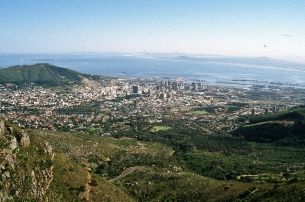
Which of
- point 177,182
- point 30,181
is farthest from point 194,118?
point 30,181

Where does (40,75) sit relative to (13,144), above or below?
below

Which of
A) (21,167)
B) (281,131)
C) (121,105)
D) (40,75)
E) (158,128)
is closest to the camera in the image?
(21,167)

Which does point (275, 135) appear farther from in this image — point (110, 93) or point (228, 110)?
point (110, 93)

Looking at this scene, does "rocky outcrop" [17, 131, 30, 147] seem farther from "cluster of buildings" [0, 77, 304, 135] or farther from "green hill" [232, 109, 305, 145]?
"green hill" [232, 109, 305, 145]

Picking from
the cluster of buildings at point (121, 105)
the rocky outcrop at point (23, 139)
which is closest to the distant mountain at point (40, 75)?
the cluster of buildings at point (121, 105)

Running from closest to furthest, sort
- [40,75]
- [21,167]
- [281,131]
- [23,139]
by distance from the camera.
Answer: [21,167] < [23,139] < [281,131] < [40,75]

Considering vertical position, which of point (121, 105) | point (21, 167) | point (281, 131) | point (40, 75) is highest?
point (40, 75)

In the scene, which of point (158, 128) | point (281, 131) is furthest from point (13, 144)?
point (281, 131)

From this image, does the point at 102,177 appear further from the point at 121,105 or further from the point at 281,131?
the point at 121,105
